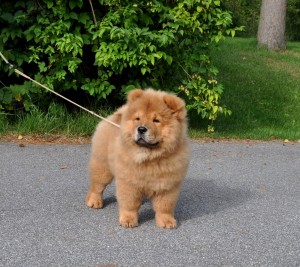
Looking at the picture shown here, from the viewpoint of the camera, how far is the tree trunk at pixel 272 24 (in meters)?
16.7

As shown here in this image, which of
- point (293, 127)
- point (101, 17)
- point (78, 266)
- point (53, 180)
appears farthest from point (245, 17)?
point (78, 266)

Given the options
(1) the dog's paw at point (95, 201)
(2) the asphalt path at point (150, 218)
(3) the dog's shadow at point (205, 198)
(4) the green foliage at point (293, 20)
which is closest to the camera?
(2) the asphalt path at point (150, 218)

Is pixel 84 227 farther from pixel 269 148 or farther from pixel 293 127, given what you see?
pixel 293 127

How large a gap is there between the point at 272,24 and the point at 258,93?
529 centimetres

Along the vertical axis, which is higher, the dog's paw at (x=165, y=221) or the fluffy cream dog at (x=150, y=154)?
the fluffy cream dog at (x=150, y=154)

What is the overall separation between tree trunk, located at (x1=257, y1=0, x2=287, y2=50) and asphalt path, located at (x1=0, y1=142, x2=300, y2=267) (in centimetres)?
1023

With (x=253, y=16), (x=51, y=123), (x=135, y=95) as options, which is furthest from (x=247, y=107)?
(x=253, y=16)

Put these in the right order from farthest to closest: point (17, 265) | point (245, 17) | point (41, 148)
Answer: point (245, 17), point (41, 148), point (17, 265)

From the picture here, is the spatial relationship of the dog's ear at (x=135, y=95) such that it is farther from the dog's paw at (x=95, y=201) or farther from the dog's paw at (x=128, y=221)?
the dog's paw at (x=95, y=201)

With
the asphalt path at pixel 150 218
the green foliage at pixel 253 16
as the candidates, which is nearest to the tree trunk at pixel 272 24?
the green foliage at pixel 253 16

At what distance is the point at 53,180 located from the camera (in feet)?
20.5

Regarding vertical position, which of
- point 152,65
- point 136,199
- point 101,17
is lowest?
point 136,199

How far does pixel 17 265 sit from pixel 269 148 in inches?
220

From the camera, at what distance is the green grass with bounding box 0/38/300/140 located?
8430 mm
